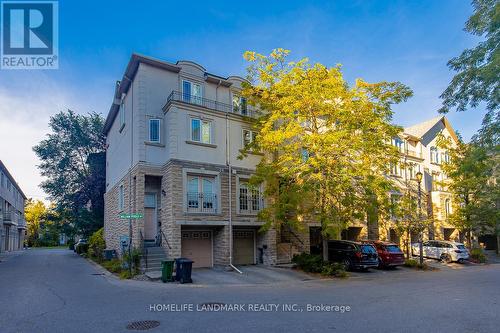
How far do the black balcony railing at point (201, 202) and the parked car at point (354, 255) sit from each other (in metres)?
7.22

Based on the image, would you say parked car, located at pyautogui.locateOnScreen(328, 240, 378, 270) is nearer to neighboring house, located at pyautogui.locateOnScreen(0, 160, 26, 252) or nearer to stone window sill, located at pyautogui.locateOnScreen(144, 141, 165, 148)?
stone window sill, located at pyautogui.locateOnScreen(144, 141, 165, 148)

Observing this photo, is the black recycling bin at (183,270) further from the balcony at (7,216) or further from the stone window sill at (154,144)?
the balcony at (7,216)

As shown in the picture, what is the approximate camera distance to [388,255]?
22.5 meters

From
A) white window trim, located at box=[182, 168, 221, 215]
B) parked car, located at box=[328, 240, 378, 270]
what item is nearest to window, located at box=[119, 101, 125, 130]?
white window trim, located at box=[182, 168, 221, 215]

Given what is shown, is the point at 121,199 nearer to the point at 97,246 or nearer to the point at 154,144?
the point at 97,246

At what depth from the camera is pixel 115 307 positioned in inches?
411

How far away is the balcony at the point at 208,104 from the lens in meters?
20.5

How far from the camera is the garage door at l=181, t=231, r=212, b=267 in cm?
2061

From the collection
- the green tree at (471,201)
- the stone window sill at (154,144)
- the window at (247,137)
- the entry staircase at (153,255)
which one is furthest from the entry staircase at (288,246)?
the green tree at (471,201)

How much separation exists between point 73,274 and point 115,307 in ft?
31.1

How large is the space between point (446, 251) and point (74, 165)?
3156 cm

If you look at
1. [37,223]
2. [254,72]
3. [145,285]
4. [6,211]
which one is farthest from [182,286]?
[37,223]

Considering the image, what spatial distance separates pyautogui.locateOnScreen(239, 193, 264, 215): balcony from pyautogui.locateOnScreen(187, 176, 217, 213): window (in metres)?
1.82

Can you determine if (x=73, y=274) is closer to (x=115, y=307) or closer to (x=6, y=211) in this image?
(x=115, y=307)
